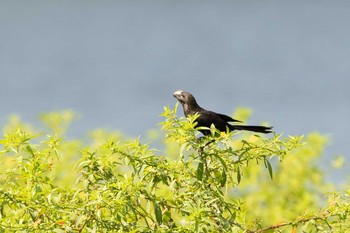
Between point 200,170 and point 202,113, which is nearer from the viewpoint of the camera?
point 200,170

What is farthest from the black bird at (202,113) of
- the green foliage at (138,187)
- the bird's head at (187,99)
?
the green foliage at (138,187)

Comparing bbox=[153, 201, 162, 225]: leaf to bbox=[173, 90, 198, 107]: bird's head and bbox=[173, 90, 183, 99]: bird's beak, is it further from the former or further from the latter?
bbox=[173, 90, 183, 99]: bird's beak

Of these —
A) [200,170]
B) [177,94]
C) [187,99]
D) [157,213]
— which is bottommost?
[157,213]

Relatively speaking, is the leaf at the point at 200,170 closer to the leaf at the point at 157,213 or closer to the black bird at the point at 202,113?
the leaf at the point at 157,213

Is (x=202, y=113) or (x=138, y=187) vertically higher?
(x=202, y=113)

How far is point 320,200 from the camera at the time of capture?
71.8 feet

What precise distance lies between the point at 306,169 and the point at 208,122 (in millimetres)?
16439

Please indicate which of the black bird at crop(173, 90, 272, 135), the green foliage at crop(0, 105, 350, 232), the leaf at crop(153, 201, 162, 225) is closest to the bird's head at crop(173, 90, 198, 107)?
the black bird at crop(173, 90, 272, 135)

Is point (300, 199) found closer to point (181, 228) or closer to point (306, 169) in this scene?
point (306, 169)

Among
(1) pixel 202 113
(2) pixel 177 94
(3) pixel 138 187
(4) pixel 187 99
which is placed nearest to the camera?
(3) pixel 138 187

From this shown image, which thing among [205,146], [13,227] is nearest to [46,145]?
[13,227]

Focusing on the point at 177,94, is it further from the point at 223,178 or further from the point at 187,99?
the point at 223,178

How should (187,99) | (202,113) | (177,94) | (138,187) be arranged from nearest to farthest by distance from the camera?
1. (138,187)
2. (202,113)
3. (187,99)
4. (177,94)

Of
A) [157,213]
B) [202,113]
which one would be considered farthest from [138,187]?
[202,113]
